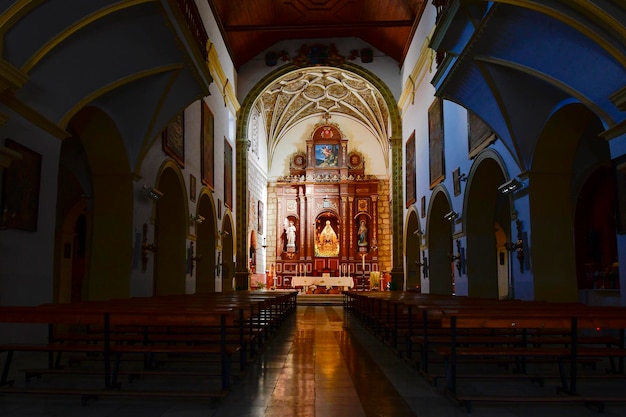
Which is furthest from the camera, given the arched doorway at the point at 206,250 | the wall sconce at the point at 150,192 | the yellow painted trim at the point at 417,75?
the arched doorway at the point at 206,250

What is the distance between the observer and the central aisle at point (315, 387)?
3.79m

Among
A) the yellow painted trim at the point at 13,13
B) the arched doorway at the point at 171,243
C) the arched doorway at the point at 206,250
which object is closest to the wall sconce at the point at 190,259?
the arched doorway at the point at 171,243

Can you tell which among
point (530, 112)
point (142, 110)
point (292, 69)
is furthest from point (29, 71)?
point (292, 69)

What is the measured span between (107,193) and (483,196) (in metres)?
7.23

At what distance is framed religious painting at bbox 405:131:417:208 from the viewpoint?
17.7m

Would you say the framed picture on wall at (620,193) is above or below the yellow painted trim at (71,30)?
below

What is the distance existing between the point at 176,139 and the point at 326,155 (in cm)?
1552

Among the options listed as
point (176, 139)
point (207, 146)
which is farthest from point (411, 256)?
point (176, 139)

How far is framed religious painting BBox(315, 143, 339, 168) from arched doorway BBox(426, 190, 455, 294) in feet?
40.4

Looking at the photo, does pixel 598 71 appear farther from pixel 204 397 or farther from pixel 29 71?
pixel 29 71

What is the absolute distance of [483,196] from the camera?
452 inches

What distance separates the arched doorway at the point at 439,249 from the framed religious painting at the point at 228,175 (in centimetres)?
661

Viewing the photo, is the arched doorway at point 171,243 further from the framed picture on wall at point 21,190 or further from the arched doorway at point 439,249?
the arched doorway at point 439,249

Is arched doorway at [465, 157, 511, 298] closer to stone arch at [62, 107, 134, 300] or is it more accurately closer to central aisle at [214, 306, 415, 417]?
central aisle at [214, 306, 415, 417]
